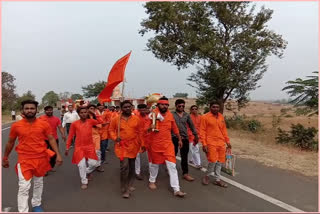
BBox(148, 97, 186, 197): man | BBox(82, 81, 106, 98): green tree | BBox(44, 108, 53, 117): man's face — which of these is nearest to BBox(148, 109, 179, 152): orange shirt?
BBox(148, 97, 186, 197): man

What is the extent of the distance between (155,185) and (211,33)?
1244cm

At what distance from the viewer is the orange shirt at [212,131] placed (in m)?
5.41

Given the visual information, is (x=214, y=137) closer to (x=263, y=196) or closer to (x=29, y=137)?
(x=263, y=196)

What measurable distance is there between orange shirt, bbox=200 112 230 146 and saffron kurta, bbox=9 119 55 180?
109 inches

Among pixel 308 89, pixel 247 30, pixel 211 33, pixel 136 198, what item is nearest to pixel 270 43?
pixel 247 30

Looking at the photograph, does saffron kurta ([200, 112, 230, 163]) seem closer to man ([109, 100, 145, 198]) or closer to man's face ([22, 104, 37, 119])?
man ([109, 100, 145, 198])

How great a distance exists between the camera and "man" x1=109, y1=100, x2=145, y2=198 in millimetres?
5000

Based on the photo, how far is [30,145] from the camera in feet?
13.1

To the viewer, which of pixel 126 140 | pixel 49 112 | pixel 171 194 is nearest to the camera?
pixel 171 194

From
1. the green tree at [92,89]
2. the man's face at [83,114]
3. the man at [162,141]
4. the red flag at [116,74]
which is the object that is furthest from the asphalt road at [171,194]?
the green tree at [92,89]

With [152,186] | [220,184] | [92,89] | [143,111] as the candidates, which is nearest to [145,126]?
[143,111]

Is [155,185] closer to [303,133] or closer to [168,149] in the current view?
[168,149]

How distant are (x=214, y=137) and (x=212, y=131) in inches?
4.6

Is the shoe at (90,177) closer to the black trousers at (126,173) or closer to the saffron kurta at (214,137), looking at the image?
the black trousers at (126,173)
